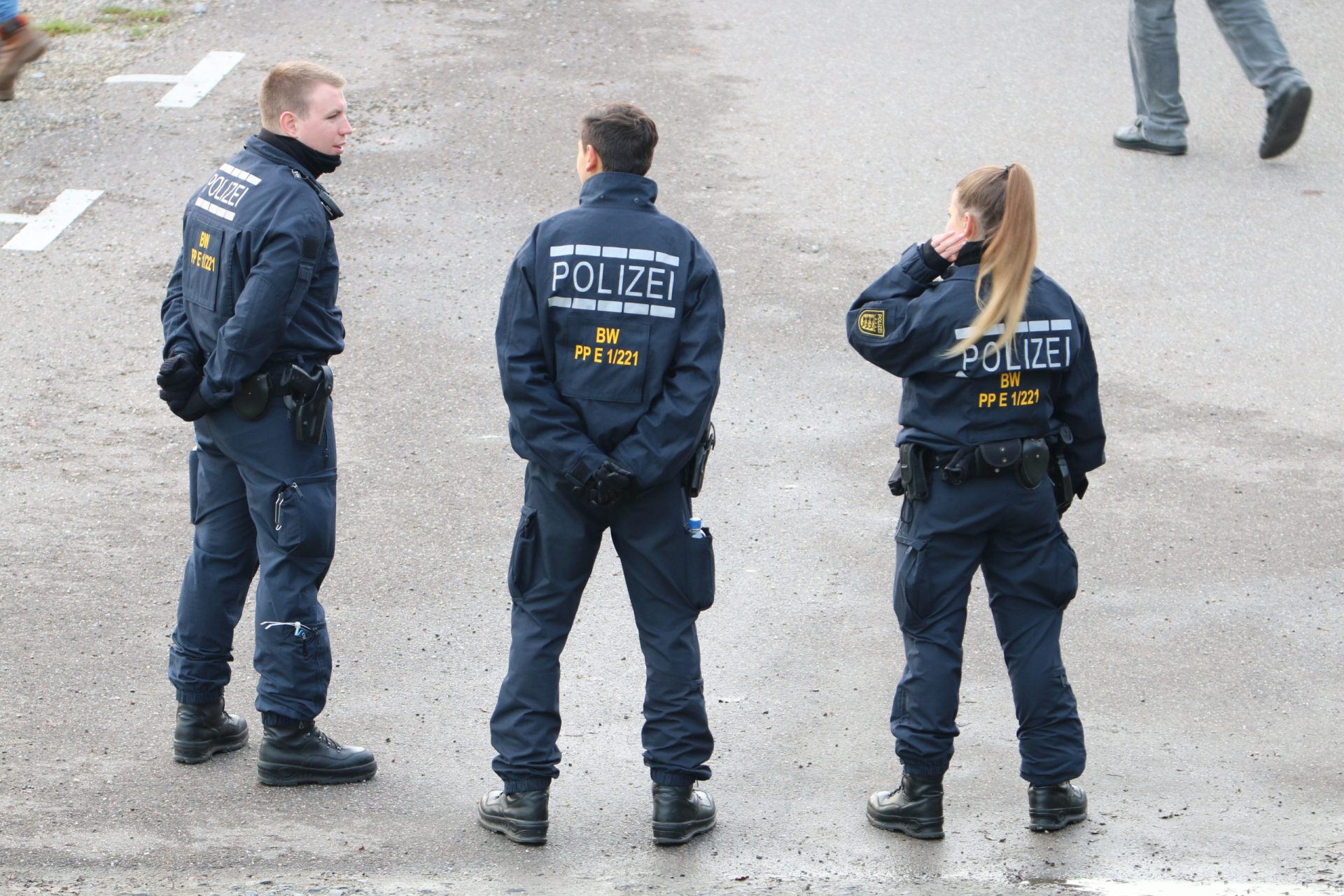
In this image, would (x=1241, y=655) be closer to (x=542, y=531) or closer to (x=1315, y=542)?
(x=1315, y=542)

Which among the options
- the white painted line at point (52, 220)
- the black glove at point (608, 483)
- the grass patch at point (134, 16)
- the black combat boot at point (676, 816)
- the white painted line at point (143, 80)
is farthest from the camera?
the grass patch at point (134, 16)

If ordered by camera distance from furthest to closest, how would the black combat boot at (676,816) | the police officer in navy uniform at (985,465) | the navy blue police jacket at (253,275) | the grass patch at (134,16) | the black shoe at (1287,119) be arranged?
the grass patch at (134,16)
the black shoe at (1287,119)
the navy blue police jacket at (253,275)
the black combat boot at (676,816)
the police officer in navy uniform at (985,465)

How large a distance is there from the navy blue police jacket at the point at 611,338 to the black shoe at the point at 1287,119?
666 centimetres

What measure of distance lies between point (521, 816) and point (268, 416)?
1.41 metres

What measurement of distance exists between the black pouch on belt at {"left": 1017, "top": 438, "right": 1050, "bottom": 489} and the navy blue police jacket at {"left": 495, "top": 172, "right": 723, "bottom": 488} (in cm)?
89

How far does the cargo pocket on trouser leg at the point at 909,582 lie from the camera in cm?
466

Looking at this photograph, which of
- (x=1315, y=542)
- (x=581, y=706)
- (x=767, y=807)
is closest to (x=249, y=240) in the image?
(x=581, y=706)

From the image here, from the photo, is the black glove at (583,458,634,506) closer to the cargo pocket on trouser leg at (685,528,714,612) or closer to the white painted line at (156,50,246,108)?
the cargo pocket on trouser leg at (685,528,714,612)

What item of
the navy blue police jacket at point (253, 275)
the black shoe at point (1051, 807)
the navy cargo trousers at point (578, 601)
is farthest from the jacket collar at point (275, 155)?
the black shoe at point (1051, 807)

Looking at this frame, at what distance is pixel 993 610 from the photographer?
4.79 m

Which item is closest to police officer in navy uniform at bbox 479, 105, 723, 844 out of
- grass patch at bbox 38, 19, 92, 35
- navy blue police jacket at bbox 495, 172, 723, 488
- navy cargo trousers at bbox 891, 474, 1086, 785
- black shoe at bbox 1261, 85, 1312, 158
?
navy blue police jacket at bbox 495, 172, 723, 488

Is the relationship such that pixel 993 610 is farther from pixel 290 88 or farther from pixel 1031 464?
pixel 290 88

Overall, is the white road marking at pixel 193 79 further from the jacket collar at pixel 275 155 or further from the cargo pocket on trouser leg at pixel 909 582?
the cargo pocket on trouser leg at pixel 909 582

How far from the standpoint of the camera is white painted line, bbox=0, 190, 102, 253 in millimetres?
9055
